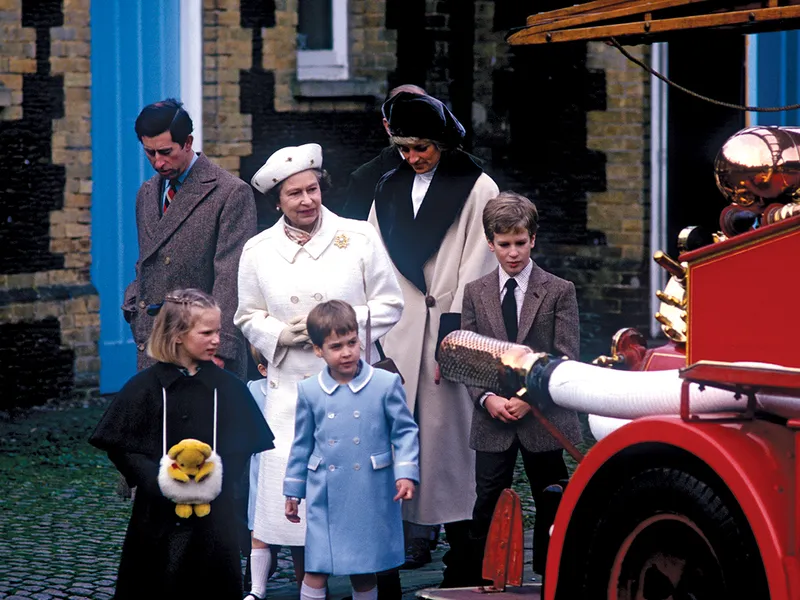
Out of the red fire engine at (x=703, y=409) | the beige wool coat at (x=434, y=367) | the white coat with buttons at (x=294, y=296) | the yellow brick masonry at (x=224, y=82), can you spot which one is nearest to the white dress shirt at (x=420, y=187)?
the beige wool coat at (x=434, y=367)

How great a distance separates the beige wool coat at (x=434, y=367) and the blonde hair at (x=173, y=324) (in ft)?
4.84

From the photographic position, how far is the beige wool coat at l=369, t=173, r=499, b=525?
6.71 m

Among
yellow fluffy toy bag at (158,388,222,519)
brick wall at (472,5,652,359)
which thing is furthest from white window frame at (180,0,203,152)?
yellow fluffy toy bag at (158,388,222,519)

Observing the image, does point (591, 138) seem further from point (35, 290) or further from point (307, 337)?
point (307, 337)

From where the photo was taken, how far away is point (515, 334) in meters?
6.31

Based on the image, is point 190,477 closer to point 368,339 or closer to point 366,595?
point 366,595

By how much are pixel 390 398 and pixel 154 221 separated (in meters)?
1.63

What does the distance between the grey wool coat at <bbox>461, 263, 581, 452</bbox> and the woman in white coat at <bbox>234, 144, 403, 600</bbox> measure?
393mm

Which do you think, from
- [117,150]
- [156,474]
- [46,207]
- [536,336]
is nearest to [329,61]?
[117,150]

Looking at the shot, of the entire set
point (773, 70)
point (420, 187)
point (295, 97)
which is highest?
point (773, 70)

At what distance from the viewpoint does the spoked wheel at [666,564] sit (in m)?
4.33

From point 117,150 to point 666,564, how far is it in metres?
9.07

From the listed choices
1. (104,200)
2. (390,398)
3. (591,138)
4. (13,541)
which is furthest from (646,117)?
(390,398)

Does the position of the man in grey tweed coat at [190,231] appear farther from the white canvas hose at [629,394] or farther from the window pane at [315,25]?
the window pane at [315,25]
